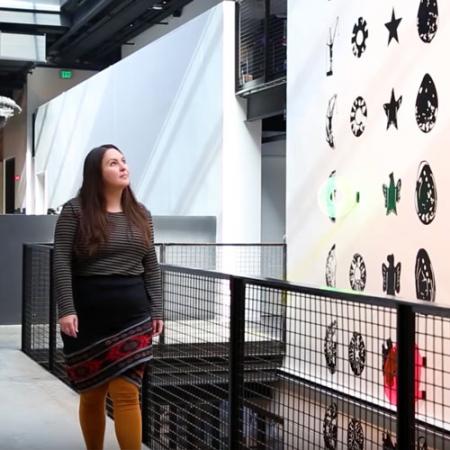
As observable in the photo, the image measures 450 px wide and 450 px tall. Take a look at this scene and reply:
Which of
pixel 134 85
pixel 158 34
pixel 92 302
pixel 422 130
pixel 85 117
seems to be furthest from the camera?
pixel 158 34

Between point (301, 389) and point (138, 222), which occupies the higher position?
point (138, 222)

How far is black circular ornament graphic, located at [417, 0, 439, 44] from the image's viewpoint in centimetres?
613

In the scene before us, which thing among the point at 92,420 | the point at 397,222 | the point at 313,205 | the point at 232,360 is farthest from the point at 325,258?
the point at 92,420

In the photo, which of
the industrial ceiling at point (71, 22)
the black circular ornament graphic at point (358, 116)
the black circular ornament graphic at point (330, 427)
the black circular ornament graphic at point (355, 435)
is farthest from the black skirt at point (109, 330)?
the industrial ceiling at point (71, 22)

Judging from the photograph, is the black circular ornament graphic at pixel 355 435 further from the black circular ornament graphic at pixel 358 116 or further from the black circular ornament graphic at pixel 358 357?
the black circular ornament graphic at pixel 358 116

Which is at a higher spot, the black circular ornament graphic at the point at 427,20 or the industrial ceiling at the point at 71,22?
the industrial ceiling at the point at 71,22

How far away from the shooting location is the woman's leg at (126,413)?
358 cm

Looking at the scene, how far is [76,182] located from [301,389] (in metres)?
14.1

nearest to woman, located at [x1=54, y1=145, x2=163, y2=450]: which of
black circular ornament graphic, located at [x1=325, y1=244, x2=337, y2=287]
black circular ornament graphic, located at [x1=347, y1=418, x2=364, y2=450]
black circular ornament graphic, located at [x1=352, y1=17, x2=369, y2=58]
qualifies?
black circular ornament graphic, located at [x1=347, y1=418, x2=364, y2=450]

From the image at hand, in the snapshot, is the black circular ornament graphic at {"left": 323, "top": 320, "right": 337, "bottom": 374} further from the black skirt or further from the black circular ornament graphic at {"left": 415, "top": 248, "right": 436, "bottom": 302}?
the black circular ornament graphic at {"left": 415, "top": 248, "right": 436, "bottom": 302}

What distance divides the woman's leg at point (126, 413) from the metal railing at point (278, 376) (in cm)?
71

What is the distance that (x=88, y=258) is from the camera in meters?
3.52

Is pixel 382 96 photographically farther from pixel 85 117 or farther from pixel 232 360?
pixel 85 117

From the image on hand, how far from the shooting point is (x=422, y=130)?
6.33m
